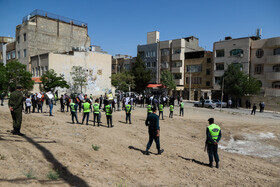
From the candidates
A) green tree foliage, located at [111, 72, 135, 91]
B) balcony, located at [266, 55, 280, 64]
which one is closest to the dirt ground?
balcony, located at [266, 55, 280, 64]

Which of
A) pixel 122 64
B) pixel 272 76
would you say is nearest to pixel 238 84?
pixel 272 76

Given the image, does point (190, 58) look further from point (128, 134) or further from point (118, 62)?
point (128, 134)

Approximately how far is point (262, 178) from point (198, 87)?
45.0 meters

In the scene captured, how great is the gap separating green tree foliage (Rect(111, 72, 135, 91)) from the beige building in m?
6.88

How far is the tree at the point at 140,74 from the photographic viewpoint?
56.0 m

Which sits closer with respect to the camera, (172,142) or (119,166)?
(119,166)

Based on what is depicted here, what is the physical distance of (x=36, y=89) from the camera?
36938 mm

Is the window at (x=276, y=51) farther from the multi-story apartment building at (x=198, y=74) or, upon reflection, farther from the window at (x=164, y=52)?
the window at (x=164, y=52)

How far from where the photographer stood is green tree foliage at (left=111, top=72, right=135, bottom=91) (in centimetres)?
5316

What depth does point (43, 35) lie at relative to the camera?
4412 centimetres

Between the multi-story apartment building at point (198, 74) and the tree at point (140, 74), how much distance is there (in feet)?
33.6

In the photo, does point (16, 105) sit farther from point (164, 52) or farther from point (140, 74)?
point (164, 52)

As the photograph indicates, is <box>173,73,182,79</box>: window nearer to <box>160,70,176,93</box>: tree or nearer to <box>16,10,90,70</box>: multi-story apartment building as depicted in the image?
<box>160,70,176,93</box>: tree

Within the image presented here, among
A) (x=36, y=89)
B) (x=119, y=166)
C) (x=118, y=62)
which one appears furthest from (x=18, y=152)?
(x=118, y=62)
